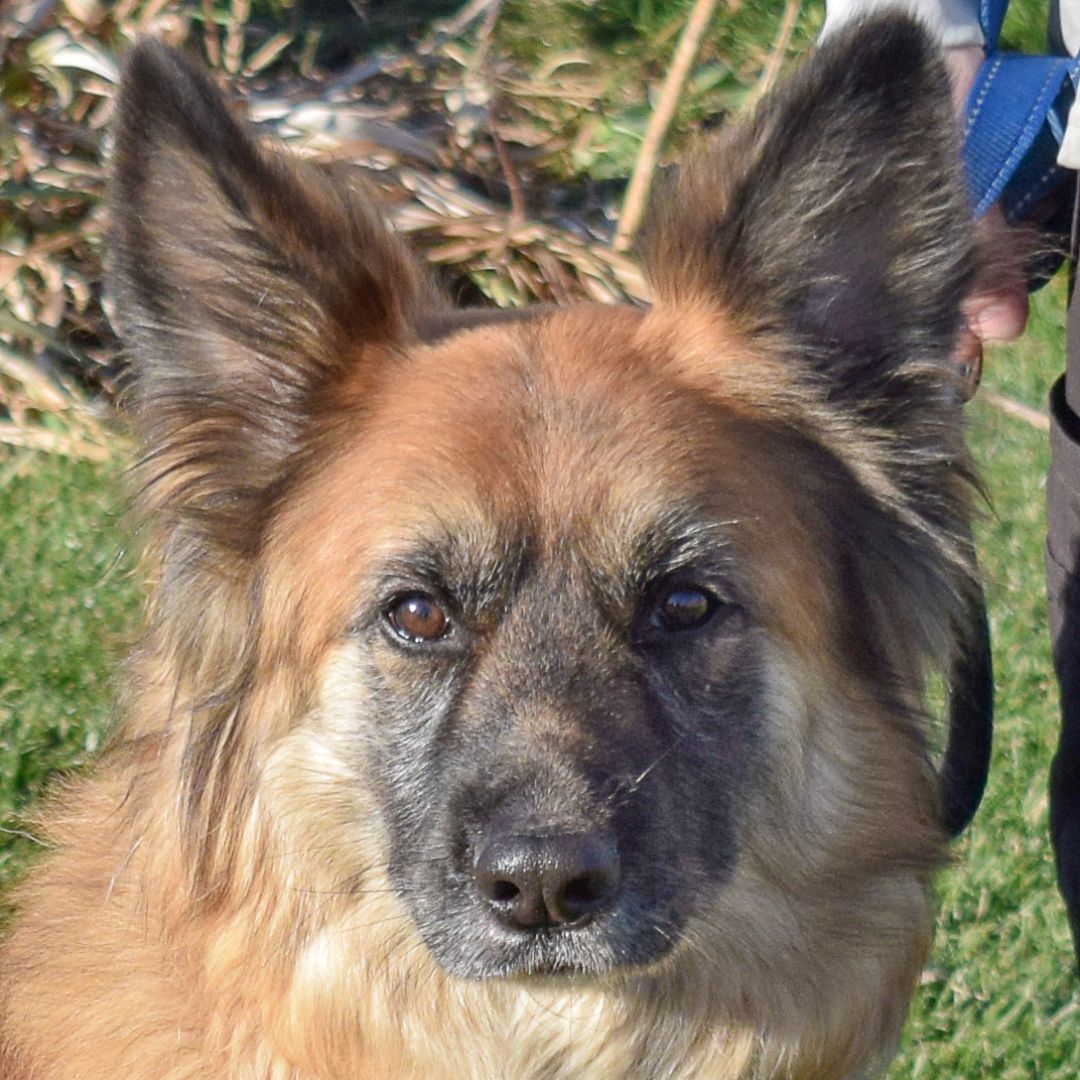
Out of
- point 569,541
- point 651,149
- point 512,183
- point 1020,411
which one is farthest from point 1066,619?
point 512,183

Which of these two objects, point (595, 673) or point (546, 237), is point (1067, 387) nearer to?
point (595, 673)

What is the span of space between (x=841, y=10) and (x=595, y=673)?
4.88 ft

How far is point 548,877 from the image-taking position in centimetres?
250

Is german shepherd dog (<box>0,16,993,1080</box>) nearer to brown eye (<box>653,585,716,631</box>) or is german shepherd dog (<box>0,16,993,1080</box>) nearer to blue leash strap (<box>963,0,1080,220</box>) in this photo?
brown eye (<box>653,585,716,631</box>)

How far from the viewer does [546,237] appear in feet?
22.6

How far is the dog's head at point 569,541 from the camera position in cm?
271

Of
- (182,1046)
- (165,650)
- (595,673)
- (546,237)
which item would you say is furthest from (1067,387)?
(546,237)

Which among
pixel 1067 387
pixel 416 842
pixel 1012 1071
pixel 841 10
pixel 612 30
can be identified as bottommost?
pixel 1012 1071

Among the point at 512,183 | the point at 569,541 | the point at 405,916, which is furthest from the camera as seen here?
the point at 512,183

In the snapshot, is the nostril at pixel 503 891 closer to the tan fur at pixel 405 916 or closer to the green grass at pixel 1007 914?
the tan fur at pixel 405 916

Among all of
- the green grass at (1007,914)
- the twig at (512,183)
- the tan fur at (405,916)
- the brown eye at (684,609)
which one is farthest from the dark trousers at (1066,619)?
the twig at (512,183)

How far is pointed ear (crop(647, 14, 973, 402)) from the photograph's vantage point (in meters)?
2.68

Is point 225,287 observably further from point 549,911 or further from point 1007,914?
point 1007,914

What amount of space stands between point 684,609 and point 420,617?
507mm
